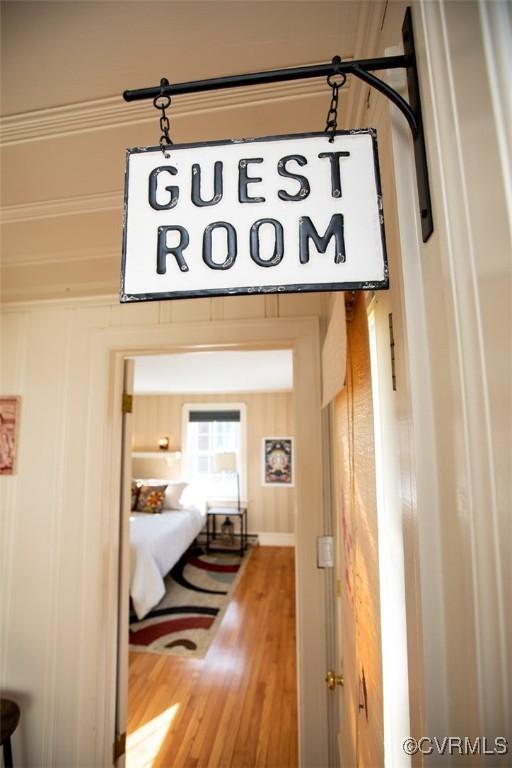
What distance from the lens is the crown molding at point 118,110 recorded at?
698 millimetres

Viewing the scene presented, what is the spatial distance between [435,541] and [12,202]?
143 cm

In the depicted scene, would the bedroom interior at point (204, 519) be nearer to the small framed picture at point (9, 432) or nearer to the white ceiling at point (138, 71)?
the small framed picture at point (9, 432)

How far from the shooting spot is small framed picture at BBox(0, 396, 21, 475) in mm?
1560

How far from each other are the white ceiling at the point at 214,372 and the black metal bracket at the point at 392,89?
2.24 meters

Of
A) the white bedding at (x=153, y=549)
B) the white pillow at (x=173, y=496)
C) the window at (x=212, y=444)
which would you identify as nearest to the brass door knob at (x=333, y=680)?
the white bedding at (x=153, y=549)

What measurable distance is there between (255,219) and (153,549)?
3900 millimetres

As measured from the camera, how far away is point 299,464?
1.36 metres

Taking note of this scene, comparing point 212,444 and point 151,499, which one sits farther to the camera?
point 212,444

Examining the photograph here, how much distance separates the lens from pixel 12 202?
106 cm

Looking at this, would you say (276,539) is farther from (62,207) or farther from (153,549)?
(62,207)

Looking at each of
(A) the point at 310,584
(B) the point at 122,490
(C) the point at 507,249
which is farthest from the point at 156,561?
(C) the point at 507,249

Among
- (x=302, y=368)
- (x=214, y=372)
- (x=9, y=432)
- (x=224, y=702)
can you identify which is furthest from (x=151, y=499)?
(x=302, y=368)

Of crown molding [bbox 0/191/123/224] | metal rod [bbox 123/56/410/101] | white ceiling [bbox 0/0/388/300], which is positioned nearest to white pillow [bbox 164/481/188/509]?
crown molding [bbox 0/191/123/224]

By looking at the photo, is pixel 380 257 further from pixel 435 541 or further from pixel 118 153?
pixel 118 153
